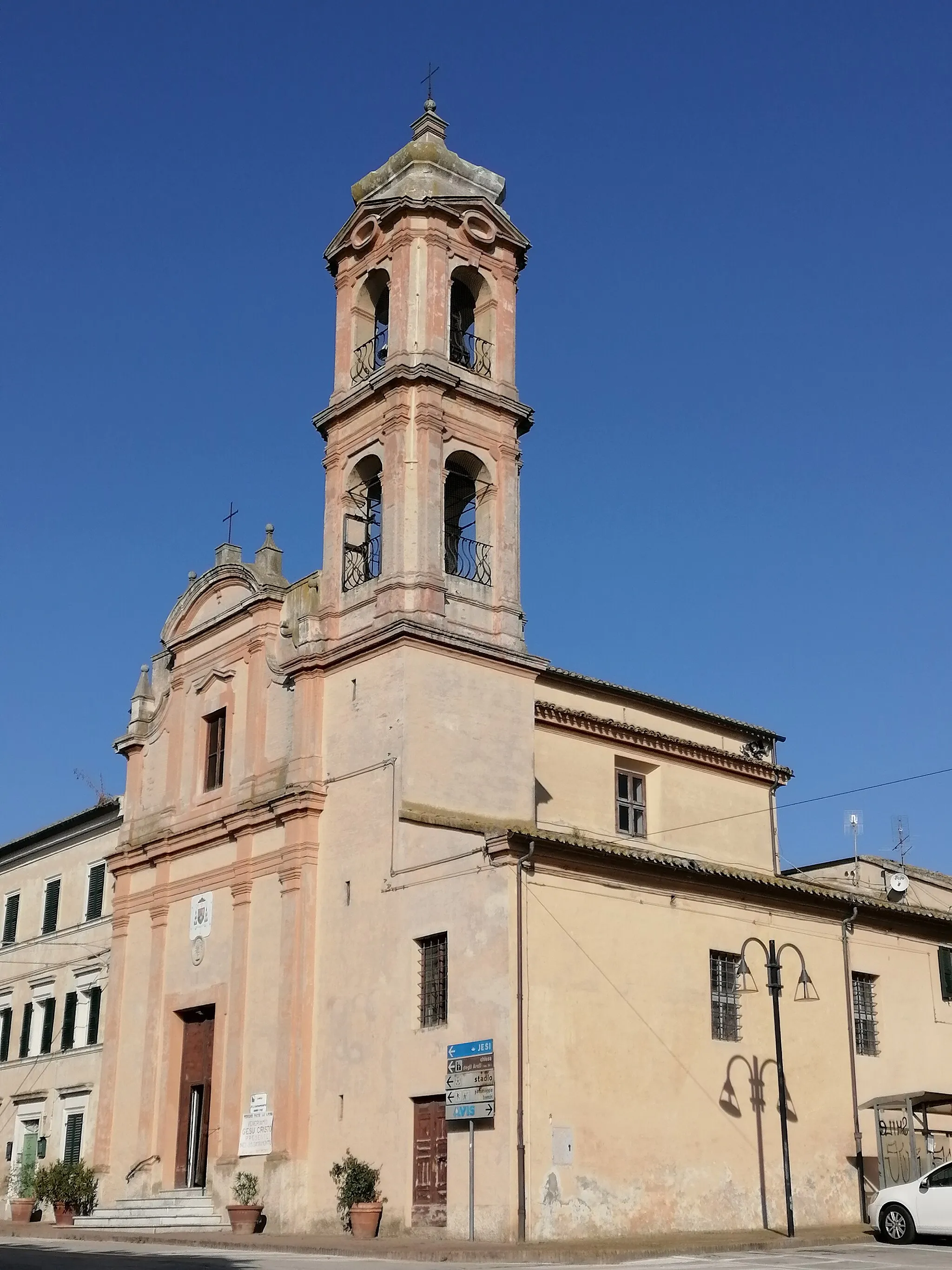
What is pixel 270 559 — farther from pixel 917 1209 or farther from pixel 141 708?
pixel 917 1209

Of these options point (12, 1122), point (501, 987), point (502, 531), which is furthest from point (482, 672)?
point (12, 1122)

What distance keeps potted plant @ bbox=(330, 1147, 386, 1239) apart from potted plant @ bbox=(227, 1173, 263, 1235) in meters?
1.80

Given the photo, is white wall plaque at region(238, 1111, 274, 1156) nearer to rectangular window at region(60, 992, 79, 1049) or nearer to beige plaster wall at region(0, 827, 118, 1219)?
beige plaster wall at region(0, 827, 118, 1219)

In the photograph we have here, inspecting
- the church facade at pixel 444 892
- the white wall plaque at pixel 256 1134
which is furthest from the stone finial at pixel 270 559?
the white wall plaque at pixel 256 1134

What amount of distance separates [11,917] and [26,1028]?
4.14 meters

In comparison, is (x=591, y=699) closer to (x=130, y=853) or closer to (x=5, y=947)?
(x=130, y=853)

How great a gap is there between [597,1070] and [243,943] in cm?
954

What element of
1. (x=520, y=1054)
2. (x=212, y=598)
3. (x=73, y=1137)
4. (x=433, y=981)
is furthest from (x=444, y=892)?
(x=73, y=1137)

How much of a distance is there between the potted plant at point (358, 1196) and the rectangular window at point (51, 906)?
1803 centimetres

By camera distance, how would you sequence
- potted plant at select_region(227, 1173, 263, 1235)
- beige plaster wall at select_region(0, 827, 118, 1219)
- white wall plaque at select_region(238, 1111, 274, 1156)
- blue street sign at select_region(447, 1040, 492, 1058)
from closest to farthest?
blue street sign at select_region(447, 1040, 492, 1058) < potted plant at select_region(227, 1173, 263, 1235) < white wall plaque at select_region(238, 1111, 274, 1156) < beige plaster wall at select_region(0, 827, 118, 1219)

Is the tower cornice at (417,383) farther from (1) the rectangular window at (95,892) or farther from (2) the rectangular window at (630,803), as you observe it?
(1) the rectangular window at (95,892)

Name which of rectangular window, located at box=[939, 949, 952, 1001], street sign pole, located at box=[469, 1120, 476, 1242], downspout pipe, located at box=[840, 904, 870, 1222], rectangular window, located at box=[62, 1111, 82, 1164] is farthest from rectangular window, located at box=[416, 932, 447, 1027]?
rectangular window, located at box=[62, 1111, 82, 1164]

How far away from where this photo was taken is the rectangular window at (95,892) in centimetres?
4066

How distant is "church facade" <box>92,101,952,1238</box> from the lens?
25344 millimetres
